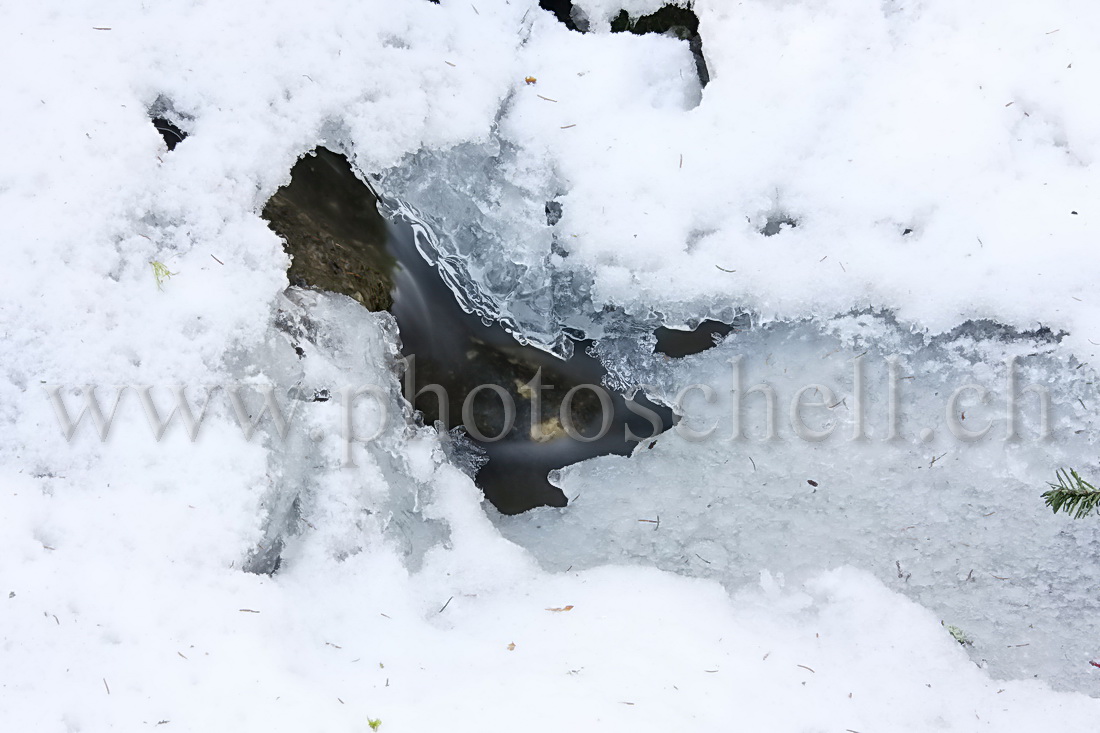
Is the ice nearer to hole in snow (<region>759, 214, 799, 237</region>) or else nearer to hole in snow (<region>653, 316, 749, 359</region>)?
hole in snow (<region>653, 316, 749, 359</region>)

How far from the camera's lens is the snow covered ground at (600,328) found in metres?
3.05

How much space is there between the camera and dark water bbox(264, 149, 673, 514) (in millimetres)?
3703

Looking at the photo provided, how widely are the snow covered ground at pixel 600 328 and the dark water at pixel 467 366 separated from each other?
0.53 feet

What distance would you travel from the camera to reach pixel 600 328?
12.1ft

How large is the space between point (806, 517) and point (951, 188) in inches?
69.4

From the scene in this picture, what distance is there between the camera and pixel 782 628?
11.0ft

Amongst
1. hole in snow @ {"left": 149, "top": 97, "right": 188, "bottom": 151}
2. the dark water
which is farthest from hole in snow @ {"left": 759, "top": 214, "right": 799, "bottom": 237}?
hole in snow @ {"left": 149, "top": 97, "right": 188, "bottom": 151}

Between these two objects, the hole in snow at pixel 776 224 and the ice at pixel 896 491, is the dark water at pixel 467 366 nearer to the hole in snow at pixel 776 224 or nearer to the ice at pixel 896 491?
the ice at pixel 896 491

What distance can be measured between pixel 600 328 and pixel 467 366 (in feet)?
2.56

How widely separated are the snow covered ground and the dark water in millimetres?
162

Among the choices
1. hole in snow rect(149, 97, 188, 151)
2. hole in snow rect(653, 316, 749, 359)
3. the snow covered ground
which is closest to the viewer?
the snow covered ground

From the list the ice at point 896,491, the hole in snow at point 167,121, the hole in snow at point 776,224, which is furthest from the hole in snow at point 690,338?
the hole in snow at point 167,121

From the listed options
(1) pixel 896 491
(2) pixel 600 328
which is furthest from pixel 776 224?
(1) pixel 896 491

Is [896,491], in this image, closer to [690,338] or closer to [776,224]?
[690,338]
